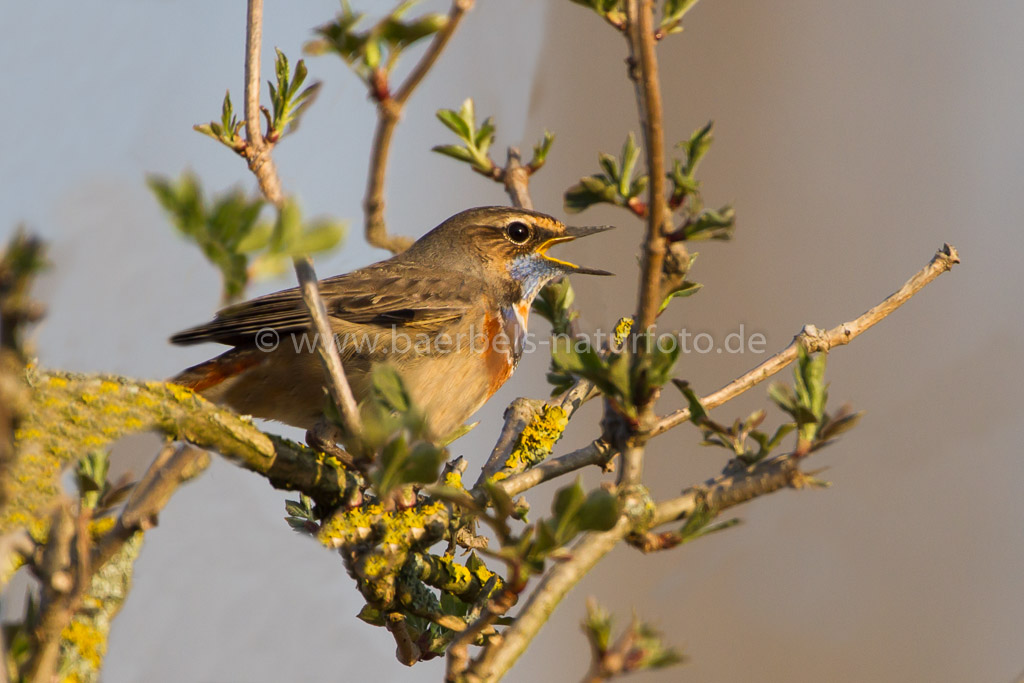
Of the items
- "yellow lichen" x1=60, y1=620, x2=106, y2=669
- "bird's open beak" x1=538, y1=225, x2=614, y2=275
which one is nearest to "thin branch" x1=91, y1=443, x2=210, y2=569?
"yellow lichen" x1=60, y1=620, x2=106, y2=669

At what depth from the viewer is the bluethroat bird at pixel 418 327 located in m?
4.03

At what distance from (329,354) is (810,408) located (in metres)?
1.09

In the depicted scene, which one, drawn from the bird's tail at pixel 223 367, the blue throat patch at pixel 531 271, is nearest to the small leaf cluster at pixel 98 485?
the bird's tail at pixel 223 367

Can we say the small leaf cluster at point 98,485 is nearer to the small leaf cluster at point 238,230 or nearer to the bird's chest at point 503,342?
the small leaf cluster at point 238,230

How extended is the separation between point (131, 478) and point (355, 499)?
736 mm

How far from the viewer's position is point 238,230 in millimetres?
1527

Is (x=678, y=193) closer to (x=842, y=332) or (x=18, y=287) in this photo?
(x=842, y=332)

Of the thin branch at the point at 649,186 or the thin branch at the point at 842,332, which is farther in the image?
the thin branch at the point at 842,332

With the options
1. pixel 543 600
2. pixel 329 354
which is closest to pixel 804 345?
pixel 543 600

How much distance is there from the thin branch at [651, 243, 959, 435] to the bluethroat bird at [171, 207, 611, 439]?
1230 mm

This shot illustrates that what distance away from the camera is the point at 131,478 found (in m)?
2.15

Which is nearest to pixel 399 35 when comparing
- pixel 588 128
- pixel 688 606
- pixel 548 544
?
pixel 548 544

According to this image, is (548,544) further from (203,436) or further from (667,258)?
(203,436)

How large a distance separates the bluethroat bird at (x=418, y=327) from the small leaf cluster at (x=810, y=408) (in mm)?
1758
